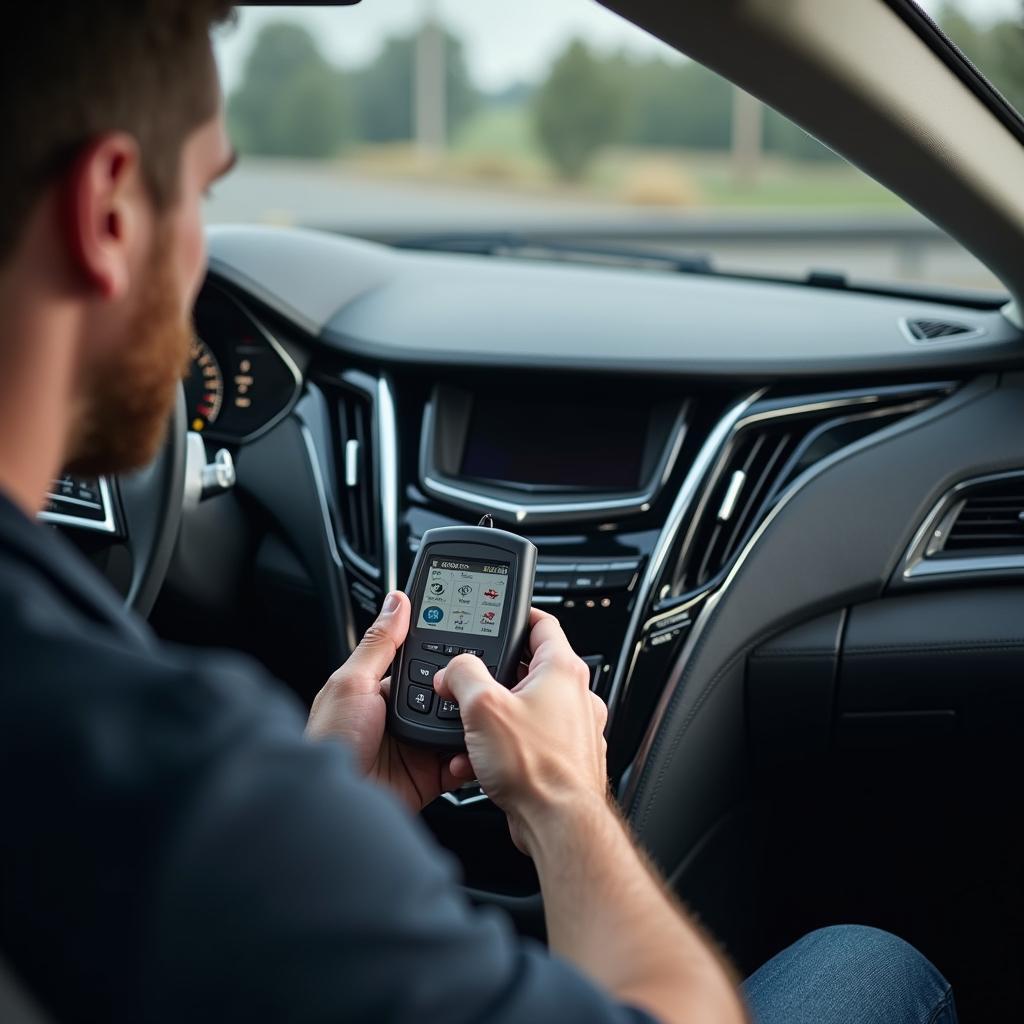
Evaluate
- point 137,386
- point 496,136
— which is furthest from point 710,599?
point 496,136

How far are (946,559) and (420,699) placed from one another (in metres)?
1.33

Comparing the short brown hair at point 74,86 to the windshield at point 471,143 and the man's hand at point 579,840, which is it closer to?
the man's hand at point 579,840

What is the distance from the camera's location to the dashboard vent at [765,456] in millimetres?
2641

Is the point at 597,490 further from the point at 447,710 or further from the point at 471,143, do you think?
the point at 471,143

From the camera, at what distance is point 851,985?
1802mm

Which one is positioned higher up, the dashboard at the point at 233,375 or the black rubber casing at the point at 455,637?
the dashboard at the point at 233,375

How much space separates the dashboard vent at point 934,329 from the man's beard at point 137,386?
1958 mm

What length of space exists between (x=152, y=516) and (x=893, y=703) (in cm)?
145

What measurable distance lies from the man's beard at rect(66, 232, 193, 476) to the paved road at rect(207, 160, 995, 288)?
0.75 ft

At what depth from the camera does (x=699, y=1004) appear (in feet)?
3.31

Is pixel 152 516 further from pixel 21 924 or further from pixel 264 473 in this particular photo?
pixel 21 924

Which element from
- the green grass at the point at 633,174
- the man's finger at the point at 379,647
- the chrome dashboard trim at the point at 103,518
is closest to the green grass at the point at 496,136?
the green grass at the point at 633,174

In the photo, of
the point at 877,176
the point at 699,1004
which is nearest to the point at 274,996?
the point at 699,1004

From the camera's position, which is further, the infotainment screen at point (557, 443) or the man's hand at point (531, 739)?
the infotainment screen at point (557, 443)
